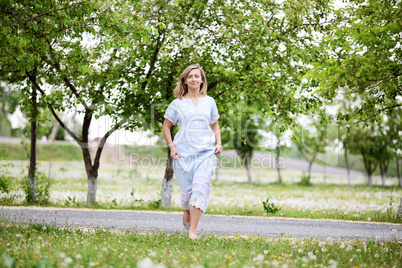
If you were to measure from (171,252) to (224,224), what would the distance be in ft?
13.4

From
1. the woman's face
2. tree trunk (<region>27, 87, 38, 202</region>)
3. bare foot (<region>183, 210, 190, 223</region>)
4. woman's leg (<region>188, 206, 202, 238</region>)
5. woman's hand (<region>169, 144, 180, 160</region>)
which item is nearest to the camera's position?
woman's leg (<region>188, 206, 202, 238</region>)

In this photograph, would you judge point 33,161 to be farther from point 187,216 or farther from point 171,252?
point 171,252

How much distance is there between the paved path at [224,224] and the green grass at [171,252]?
1.30 meters

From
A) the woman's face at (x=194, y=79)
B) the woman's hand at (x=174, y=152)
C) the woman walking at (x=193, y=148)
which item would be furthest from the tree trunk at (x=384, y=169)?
the woman's hand at (x=174, y=152)

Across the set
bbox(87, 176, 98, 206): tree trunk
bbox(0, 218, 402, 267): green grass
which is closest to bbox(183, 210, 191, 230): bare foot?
bbox(0, 218, 402, 267): green grass

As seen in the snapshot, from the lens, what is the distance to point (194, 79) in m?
6.04

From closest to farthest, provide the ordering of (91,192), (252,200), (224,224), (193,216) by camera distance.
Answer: (193,216) → (224,224) → (91,192) → (252,200)

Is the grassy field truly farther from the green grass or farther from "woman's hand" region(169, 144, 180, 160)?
"woman's hand" region(169, 144, 180, 160)

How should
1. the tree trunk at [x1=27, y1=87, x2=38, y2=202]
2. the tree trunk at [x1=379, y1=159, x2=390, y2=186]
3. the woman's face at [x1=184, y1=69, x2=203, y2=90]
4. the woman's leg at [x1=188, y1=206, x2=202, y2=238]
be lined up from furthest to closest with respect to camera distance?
the tree trunk at [x1=379, y1=159, x2=390, y2=186] → the tree trunk at [x1=27, y1=87, x2=38, y2=202] → the woman's face at [x1=184, y1=69, x2=203, y2=90] → the woman's leg at [x1=188, y1=206, x2=202, y2=238]

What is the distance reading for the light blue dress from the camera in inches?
231

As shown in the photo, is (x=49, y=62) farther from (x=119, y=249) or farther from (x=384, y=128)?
(x=384, y=128)

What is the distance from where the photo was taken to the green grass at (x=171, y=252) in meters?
3.88

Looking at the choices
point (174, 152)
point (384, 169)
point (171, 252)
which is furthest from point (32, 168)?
point (384, 169)

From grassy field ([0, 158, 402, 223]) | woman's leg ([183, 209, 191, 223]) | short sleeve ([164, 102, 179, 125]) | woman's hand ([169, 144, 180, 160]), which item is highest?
short sleeve ([164, 102, 179, 125])
